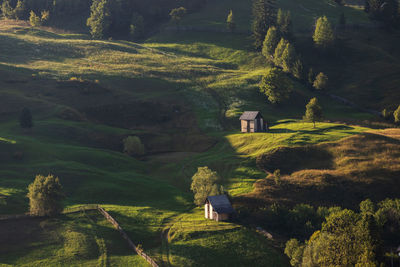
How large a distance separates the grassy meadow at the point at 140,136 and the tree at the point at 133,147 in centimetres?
211

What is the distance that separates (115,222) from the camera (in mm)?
62125

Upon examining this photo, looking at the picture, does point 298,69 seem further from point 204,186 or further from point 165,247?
point 165,247

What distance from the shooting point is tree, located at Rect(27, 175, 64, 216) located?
208 ft

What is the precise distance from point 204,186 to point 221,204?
747cm

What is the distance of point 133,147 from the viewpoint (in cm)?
10000

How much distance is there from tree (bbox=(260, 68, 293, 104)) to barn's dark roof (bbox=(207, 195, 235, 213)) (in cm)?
6409

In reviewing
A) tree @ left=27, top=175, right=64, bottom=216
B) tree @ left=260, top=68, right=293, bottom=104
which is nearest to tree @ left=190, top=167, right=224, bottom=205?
tree @ left=27, top=175, right=64, bottom=216

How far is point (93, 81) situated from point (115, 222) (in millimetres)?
85251

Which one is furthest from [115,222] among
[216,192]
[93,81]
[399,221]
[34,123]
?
Result: [93,81]

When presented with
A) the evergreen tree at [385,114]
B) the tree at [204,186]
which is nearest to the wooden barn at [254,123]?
the tree at [204,186]

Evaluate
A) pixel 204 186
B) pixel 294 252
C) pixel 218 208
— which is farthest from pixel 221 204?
pixel 294 252

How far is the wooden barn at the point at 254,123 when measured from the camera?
102312mm

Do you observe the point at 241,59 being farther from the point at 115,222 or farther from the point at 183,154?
the point at 115,222

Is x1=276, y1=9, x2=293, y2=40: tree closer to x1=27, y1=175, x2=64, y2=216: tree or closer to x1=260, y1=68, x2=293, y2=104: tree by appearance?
x1=260, y1=68, x2=293, y2=104: tree
